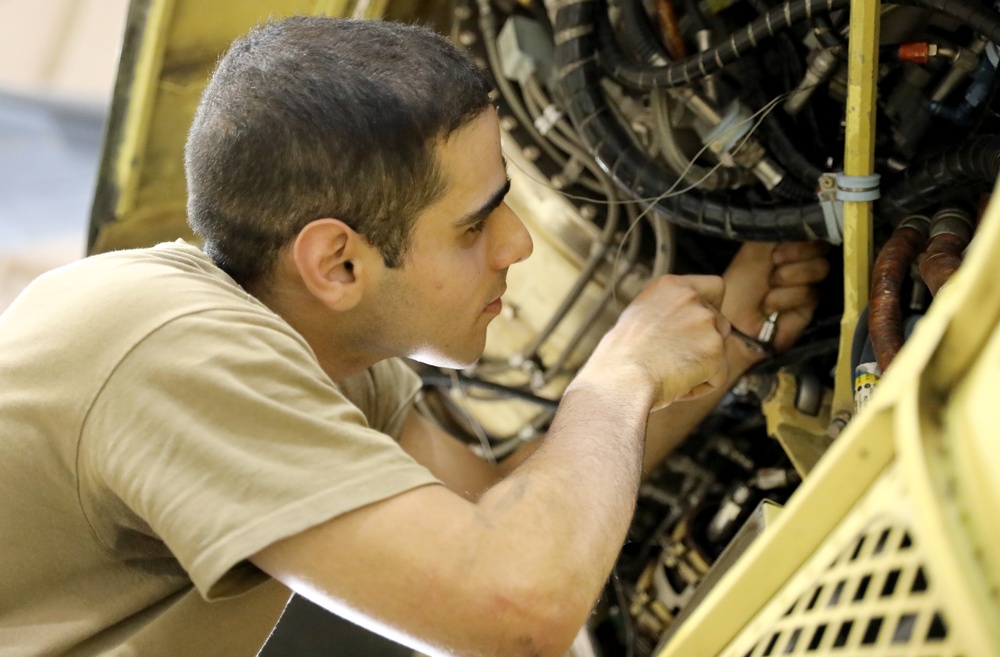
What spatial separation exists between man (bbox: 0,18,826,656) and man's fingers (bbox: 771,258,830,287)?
0.14 meters

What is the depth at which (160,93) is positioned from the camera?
1.50 m

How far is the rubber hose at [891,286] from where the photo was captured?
941 mm

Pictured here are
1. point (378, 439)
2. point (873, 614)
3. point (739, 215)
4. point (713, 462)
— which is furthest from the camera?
point (713, 462)

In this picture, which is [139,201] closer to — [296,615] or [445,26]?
[445,26]

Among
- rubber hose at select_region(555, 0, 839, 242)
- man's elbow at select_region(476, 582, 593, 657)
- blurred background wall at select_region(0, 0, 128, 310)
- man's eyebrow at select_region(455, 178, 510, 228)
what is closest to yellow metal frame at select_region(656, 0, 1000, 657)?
man's elbow at select_region(476, 582, 593, 657)

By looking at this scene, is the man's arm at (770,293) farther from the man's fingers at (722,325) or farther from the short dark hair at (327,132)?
the short dark hair at (327,132)

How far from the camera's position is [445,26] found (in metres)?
1.53

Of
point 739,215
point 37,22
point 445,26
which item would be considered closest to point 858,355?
point 739,215

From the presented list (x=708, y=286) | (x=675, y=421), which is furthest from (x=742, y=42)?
(x=675, y=421)

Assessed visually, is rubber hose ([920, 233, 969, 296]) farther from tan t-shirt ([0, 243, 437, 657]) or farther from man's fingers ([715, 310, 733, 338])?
tan t-shirt ([0, 243, 437, 657])

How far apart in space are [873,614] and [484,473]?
971 millimetres

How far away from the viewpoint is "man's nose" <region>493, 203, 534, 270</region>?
3.46ft

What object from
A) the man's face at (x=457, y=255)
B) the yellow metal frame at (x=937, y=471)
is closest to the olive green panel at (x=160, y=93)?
the man's face at (x=457, y=255)

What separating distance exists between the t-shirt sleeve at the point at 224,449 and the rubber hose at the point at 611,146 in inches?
23.1
